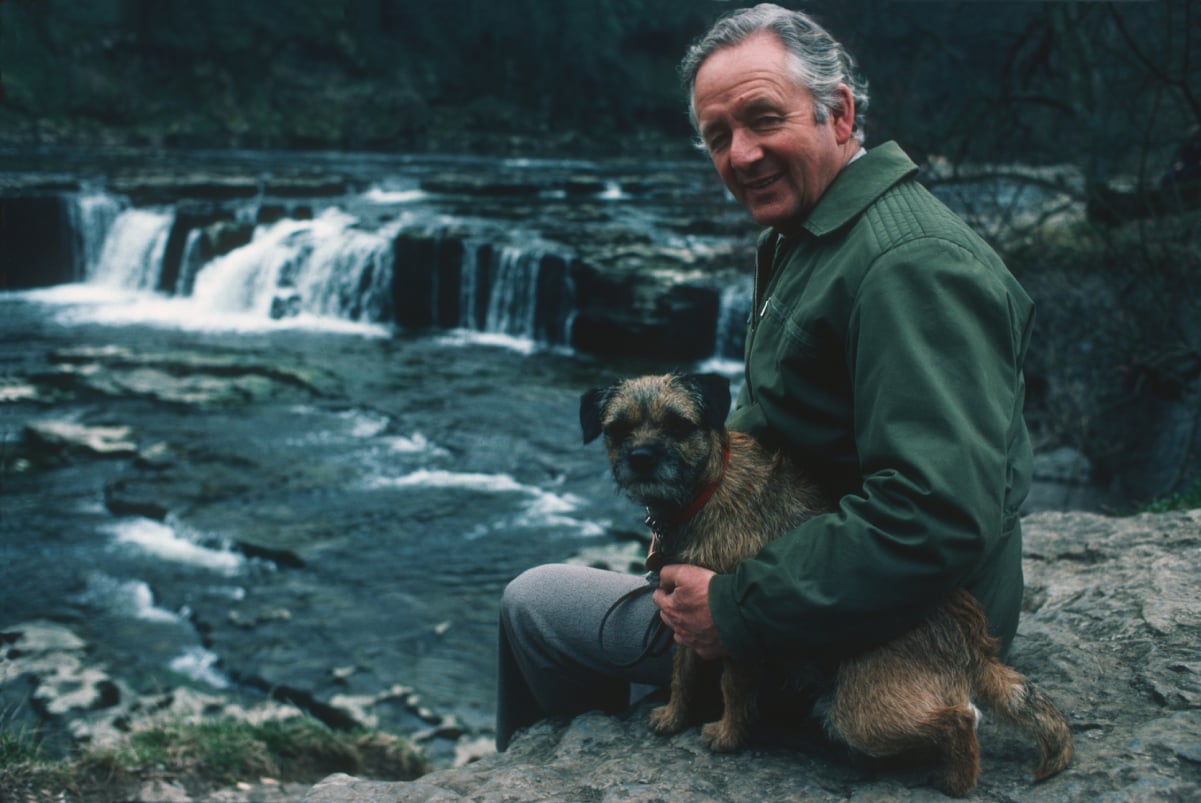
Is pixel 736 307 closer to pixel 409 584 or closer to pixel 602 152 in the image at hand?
pixel 409 584

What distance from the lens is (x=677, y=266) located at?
16.4 metres

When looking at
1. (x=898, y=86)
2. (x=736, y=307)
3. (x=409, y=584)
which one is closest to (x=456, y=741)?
(x=409, y=584)

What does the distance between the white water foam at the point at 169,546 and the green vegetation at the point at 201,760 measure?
278cm

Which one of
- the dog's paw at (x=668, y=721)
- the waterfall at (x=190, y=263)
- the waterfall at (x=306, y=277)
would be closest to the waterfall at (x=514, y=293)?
the waterfall at (x=306, y=277)

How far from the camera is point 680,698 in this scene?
2.54 meters

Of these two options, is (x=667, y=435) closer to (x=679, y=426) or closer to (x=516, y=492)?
(x=679, y=426)

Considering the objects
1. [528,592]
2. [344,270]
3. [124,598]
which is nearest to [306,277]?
[344,270]

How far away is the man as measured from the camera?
1814mm

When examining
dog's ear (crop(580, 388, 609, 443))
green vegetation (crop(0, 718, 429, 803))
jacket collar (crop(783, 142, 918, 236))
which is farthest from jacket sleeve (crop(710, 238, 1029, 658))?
green vegetation (crop(0, 718, 429, 803))

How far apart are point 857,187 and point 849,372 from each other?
418 millimetres

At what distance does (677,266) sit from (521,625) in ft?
45.9

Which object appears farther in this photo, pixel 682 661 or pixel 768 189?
pixel 682 661

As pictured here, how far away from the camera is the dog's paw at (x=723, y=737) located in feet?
7.86

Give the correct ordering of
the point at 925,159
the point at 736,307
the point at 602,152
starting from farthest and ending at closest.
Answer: the point at 602,152, the point at 736,307, the point at 925,159
